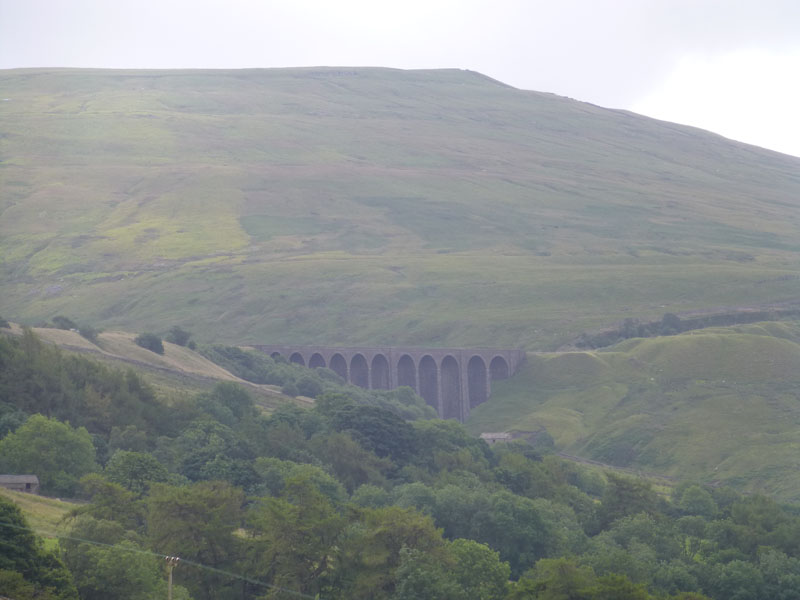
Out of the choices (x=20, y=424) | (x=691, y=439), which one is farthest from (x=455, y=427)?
(x=20, y=424)

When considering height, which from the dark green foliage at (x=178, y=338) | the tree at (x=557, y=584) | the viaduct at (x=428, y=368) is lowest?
the viaduct at (x=428, y=368)

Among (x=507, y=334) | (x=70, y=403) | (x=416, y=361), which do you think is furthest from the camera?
(x=507, y=334)

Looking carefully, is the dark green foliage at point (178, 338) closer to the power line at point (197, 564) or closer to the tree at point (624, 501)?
the tree at point (624, 501)

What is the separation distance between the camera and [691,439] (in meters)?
101

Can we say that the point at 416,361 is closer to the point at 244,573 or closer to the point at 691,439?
the point at 691,439

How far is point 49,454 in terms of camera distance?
54500 millimetres

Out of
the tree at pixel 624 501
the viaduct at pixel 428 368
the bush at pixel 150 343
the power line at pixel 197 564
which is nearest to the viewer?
the power line at pixel 197 564

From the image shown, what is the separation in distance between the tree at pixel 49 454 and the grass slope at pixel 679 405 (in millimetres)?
54776

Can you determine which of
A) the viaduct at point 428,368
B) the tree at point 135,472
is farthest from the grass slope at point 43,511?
the viaduct at point 428,368

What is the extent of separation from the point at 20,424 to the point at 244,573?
2654 cm

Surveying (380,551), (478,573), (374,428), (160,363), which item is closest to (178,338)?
(160,363)

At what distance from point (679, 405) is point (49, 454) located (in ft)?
243

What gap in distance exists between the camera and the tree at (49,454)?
177 ft

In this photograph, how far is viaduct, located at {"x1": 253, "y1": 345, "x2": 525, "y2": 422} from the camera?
427 feet
